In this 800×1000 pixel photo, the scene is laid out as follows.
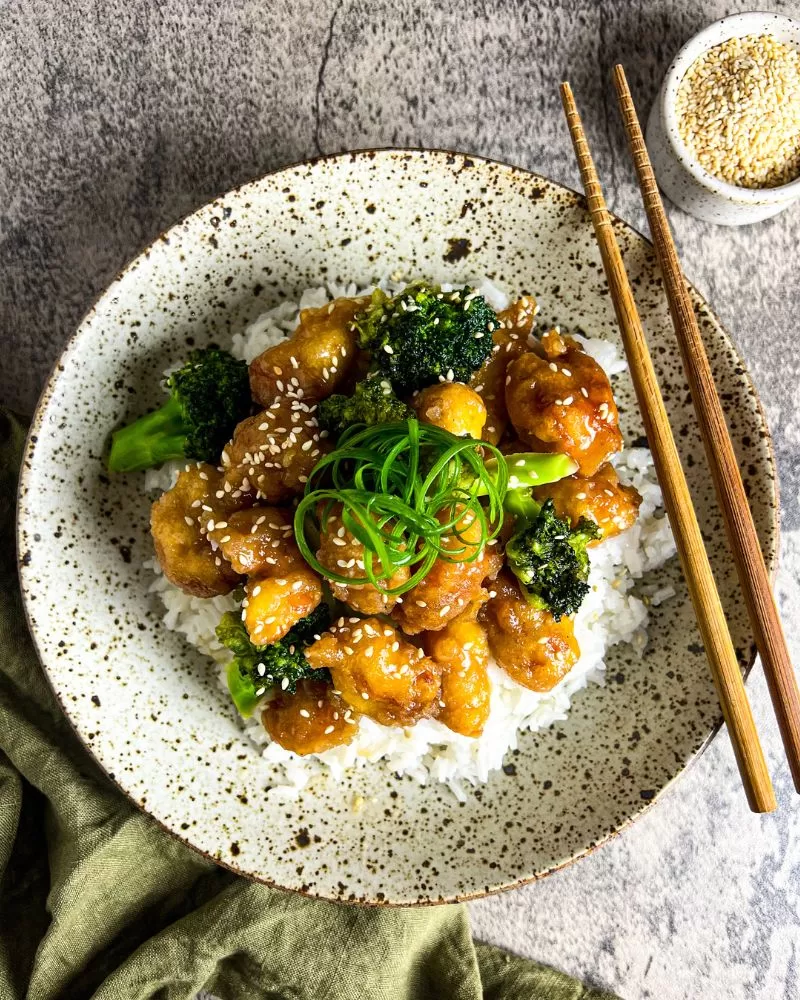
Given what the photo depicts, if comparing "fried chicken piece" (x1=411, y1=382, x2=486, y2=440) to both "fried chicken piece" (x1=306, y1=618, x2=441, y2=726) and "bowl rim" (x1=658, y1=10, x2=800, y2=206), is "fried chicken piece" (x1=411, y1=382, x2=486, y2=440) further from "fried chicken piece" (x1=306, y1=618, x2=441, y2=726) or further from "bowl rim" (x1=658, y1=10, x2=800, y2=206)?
"bowl rim" (x1=658, y1=10, x2=800, y2=206)

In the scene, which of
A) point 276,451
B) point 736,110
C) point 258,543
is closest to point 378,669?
point 258,543

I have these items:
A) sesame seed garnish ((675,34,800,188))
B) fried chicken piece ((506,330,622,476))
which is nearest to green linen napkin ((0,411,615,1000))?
fried chicken piece ((506,330,622,476))

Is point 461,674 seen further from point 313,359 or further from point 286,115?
point 286,115

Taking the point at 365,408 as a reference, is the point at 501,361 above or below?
below

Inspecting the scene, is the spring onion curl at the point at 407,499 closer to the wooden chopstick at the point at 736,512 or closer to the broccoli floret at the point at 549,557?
the broccoli floret at the point at 549,557

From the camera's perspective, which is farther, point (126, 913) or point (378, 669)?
point (126, 913)

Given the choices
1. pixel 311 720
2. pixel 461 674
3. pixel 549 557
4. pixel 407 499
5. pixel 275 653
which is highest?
pixel 407 499

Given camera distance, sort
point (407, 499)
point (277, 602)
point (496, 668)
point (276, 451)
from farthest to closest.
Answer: point (496, 668), point (276, 451), point (277, 602), point (407, 499)
